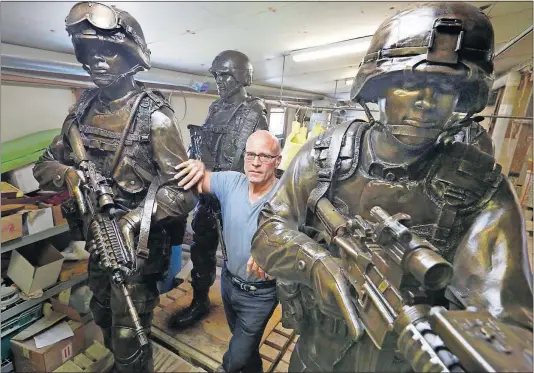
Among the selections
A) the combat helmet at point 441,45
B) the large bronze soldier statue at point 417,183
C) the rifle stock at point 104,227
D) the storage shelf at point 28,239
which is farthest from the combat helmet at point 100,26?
the storage shelf at point 28,239

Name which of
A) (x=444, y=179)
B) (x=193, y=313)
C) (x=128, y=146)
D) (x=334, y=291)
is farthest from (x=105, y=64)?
(x=193, y=313)

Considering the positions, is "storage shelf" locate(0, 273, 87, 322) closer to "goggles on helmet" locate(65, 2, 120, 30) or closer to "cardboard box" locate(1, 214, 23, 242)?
"cardboard box" locate(1, 214, 23, 242)

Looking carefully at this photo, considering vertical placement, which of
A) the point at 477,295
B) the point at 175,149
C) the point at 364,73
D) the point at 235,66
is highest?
the point at 235,66

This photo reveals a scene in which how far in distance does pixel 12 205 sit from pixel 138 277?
148 cm

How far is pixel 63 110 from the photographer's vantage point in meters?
2.96

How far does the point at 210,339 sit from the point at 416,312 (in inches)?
90.6

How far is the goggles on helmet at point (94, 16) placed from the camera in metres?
1.42

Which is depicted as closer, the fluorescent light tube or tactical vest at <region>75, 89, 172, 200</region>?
tactical vest at <region>75, 89, 172, 200</region>

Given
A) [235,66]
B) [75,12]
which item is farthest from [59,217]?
[235,66]

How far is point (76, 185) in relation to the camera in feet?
5.07

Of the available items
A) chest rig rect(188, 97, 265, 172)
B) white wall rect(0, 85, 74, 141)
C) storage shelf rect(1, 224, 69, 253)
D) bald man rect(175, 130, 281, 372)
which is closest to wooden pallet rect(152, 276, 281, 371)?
bald man rect(175, 130, 281, 372)

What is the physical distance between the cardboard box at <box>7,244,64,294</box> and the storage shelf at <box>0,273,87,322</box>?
0.07 m

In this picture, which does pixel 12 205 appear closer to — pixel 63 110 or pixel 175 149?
pixel 63 110

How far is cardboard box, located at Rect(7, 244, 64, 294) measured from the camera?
7.59 feet
